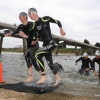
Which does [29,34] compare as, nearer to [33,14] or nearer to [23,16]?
[23,16]

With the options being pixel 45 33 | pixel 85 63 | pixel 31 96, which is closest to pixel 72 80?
pixel 85 63

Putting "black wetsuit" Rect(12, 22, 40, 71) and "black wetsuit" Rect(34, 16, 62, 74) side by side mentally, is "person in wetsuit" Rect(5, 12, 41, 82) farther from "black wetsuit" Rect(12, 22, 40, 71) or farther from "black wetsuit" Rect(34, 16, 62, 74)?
"black wetsuit" Rect(34, 16, 62, 74)

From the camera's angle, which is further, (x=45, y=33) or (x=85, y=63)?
(x=85, y=63)

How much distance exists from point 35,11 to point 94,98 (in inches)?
121

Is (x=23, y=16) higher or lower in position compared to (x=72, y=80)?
higher

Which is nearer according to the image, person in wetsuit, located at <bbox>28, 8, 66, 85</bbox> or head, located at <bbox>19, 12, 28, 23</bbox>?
person in wetsuit, located at <bbox>28, 8, 66, 85</bbox>

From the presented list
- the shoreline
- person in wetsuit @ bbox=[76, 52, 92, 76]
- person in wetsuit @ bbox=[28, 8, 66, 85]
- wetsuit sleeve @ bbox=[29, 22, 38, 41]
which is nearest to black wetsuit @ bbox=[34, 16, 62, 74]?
person in wetsuit @ bbox=[28, 8, 66, 85]

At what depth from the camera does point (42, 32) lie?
840 centimetres

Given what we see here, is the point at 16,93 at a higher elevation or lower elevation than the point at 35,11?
lower

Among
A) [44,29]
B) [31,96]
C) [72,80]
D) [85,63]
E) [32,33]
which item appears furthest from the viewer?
[85,63]

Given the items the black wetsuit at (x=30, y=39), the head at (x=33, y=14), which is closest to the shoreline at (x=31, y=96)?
the black wetsuit at (x=30, y=39)

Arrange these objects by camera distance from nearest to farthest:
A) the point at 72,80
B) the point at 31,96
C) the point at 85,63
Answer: the point at 31,96
the point at 72,80
the point at 85,63

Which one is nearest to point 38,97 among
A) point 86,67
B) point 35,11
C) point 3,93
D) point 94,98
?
point 3,93

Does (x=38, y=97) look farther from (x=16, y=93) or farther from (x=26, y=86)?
(x=26, y=86)
